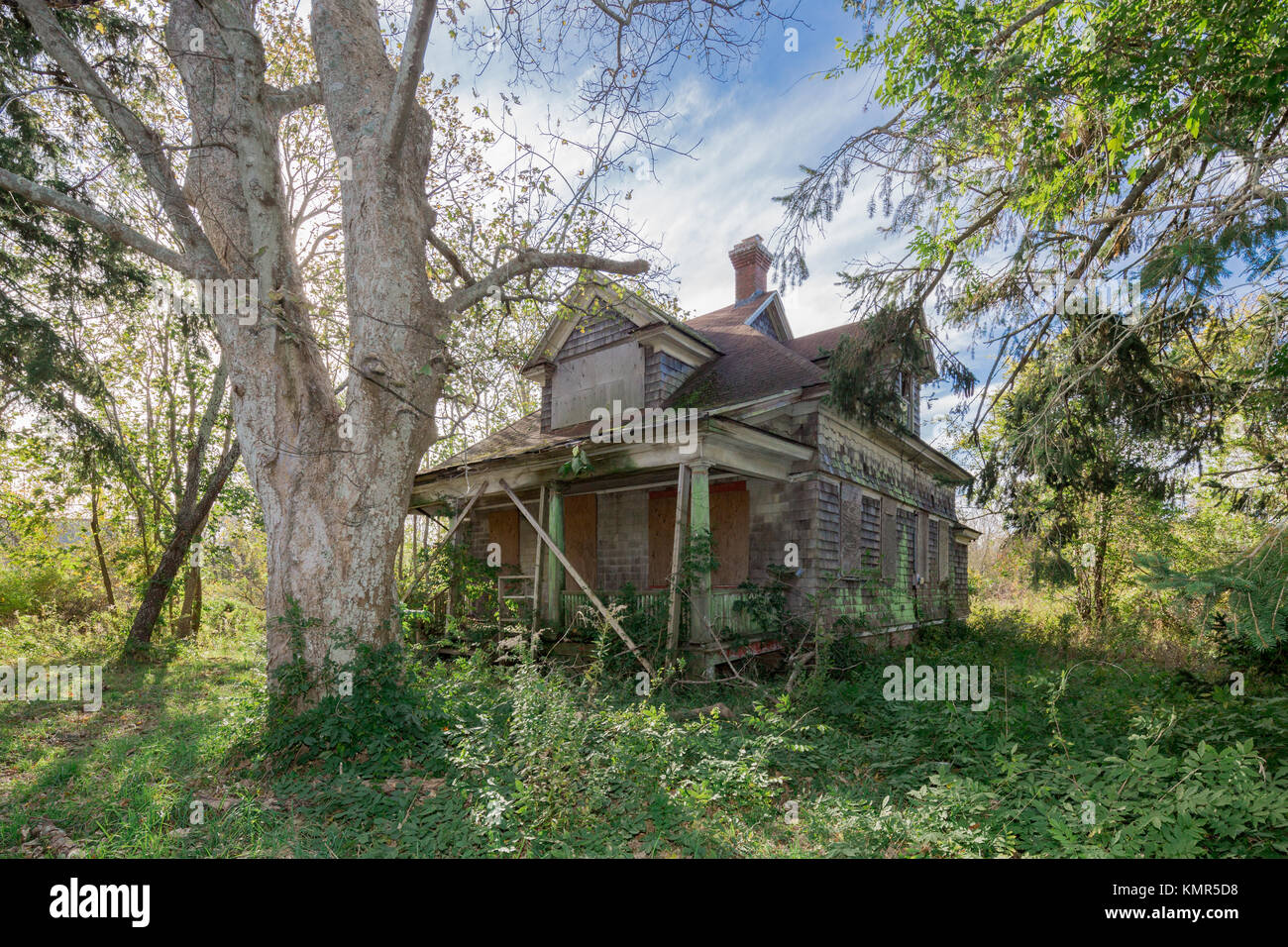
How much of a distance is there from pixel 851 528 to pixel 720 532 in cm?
231

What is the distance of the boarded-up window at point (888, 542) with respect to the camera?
12.0 m

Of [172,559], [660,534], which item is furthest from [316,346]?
[172,559]

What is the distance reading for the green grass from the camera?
3.45m

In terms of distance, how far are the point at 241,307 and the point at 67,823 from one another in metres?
4.04

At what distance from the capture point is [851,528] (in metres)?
10.5

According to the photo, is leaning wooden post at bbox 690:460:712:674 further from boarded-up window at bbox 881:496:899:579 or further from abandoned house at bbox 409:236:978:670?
boarded-up window at bbox 881:496:899:579

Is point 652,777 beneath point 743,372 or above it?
beneath

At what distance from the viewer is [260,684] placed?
5879 millimetres

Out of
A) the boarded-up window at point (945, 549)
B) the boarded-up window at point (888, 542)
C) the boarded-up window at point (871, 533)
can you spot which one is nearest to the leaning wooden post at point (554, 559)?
the boarded-up window at point (871, 533)

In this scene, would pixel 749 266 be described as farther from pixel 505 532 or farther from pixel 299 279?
pixel 299 279

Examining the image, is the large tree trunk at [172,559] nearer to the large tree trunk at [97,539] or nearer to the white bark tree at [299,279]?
the large tree trunk at [97,539]

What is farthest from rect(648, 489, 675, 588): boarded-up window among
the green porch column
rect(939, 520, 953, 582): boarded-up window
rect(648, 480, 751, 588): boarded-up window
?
rect(939, 520, 953, 582): boarded-up window
